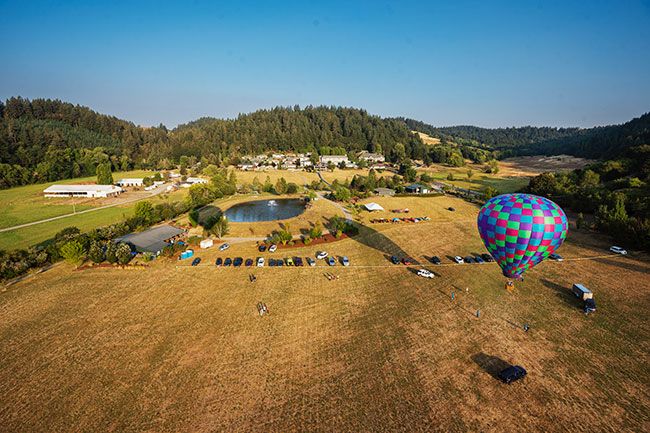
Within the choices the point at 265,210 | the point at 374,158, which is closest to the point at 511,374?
the point at 265,210

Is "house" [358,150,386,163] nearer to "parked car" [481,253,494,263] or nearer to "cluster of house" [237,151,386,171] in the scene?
"cluster of house" [237,151,386,171]

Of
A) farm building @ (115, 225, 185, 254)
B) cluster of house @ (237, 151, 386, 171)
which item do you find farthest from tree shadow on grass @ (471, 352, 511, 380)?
cluster of house @ (237, 151, 386, 171)

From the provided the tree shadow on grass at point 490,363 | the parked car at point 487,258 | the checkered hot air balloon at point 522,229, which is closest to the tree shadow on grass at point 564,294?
the parked car at point 487,258

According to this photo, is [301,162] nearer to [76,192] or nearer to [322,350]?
[76,192]

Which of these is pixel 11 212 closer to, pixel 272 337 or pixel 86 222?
pixel 86 222

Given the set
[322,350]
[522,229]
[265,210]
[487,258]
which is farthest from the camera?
[265,210]
